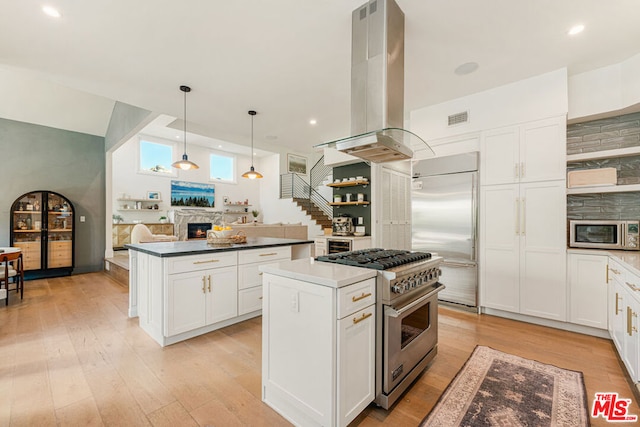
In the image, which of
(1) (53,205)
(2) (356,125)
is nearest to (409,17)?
(2) (356,125)

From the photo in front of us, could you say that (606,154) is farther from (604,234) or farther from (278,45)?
(278,45)

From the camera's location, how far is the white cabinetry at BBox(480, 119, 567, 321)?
310 centimetres

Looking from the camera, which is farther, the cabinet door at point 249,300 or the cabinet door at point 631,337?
the cabinet door at point 249,300

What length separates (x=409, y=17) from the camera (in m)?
2.34

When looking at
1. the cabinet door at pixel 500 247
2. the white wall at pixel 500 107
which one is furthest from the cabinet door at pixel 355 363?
the white wall at pixel 500 107

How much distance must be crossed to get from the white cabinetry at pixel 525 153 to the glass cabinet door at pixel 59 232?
26.5ft

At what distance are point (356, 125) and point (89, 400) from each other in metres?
2.81

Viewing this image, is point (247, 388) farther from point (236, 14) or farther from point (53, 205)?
point (53, 205)

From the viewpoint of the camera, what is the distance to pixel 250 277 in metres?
3.30

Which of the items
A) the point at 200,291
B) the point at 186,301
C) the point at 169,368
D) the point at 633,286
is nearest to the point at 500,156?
the point at 633,286

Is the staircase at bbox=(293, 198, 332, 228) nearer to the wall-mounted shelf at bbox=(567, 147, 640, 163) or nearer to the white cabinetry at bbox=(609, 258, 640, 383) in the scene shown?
the wall-mounted shelf at bbox=(567, 147, 640, 163)

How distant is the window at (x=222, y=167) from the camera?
36.1 feet

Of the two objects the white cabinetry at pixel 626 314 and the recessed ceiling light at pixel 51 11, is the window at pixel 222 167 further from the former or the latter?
the white cabinetry at pixel 626 314

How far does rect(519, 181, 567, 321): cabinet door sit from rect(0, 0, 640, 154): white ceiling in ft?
4.68
